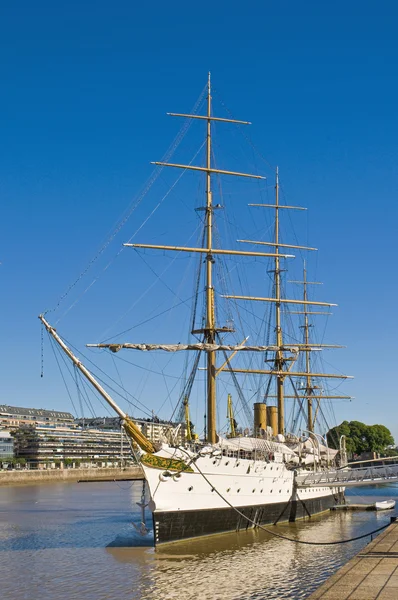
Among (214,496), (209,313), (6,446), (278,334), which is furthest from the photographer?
(6,446)

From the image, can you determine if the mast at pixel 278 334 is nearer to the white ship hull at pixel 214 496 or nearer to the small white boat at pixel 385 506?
the small white boat at pixel 385 506

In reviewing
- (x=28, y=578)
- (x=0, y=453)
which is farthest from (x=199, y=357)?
(x=0, y=453)

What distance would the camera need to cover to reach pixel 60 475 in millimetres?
151625

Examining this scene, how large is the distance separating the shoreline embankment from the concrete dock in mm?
100798

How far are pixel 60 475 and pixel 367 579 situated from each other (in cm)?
13993

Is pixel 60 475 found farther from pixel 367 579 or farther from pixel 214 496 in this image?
pixel 367 579

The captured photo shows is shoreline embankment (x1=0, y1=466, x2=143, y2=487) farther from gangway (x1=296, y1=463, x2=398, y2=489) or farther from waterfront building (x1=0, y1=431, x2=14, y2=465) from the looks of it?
gangway (x1=296, y1=463, x2=398, y2=489)

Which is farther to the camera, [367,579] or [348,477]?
[348,477]

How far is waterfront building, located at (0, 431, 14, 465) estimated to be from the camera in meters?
177

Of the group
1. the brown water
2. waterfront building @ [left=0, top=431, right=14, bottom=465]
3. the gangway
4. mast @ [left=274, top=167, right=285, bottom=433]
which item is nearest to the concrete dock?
the brown water

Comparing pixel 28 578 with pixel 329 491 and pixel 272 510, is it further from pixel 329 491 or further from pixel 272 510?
pixel 329 491

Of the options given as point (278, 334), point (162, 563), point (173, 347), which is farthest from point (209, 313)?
point (278, 334)

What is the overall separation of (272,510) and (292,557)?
12.4m

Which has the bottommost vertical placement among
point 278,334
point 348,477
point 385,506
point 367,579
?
point 367,579
